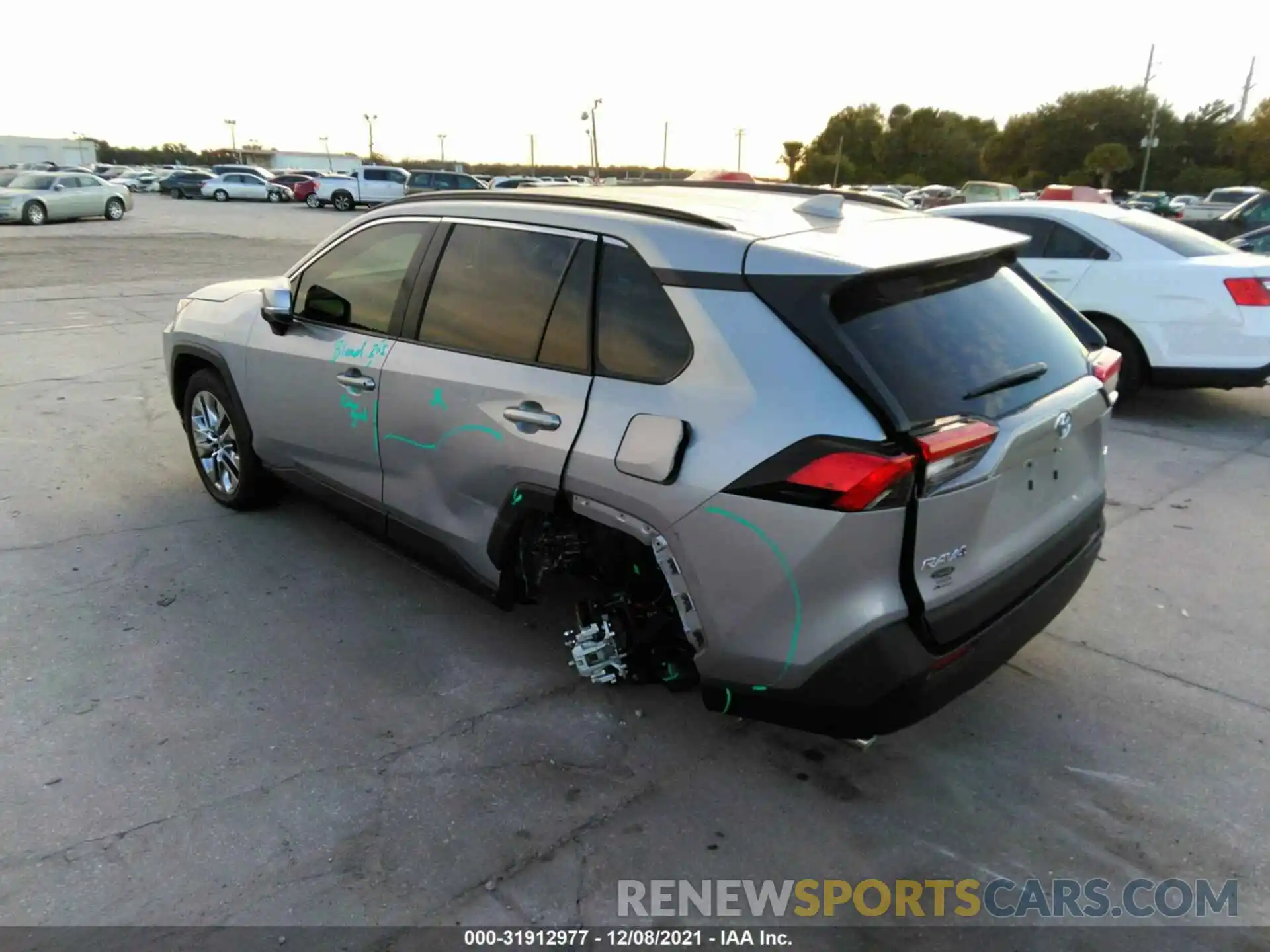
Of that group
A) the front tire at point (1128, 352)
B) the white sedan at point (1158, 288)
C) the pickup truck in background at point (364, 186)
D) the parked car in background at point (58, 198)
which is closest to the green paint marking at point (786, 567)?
the white sedan at point (1158, 288)

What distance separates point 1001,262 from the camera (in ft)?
10.4

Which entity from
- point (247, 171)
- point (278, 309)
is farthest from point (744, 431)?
point (247, 171)

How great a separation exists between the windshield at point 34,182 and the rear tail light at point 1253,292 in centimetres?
3247

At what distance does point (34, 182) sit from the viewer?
1105 inches

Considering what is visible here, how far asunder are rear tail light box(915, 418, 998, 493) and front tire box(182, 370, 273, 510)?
3.62 metres

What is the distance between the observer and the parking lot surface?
100 inches

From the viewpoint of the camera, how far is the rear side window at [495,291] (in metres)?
3.19

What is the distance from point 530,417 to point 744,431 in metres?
0.88

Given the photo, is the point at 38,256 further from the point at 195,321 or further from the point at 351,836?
the point at 351,836

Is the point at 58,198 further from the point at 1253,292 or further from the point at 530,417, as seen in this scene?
the point at 1253,292

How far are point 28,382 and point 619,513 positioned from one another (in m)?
7.43

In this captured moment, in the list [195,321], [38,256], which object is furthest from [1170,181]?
[195,321]

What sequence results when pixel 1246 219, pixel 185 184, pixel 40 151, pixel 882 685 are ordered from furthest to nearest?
pixel 40 151
pixel 185 184
pixel 1246 219
pixel 882 685

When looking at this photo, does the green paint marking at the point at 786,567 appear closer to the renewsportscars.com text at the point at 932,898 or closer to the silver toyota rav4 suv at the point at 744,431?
the silver toyota rav4 suv at the point at 744,431
